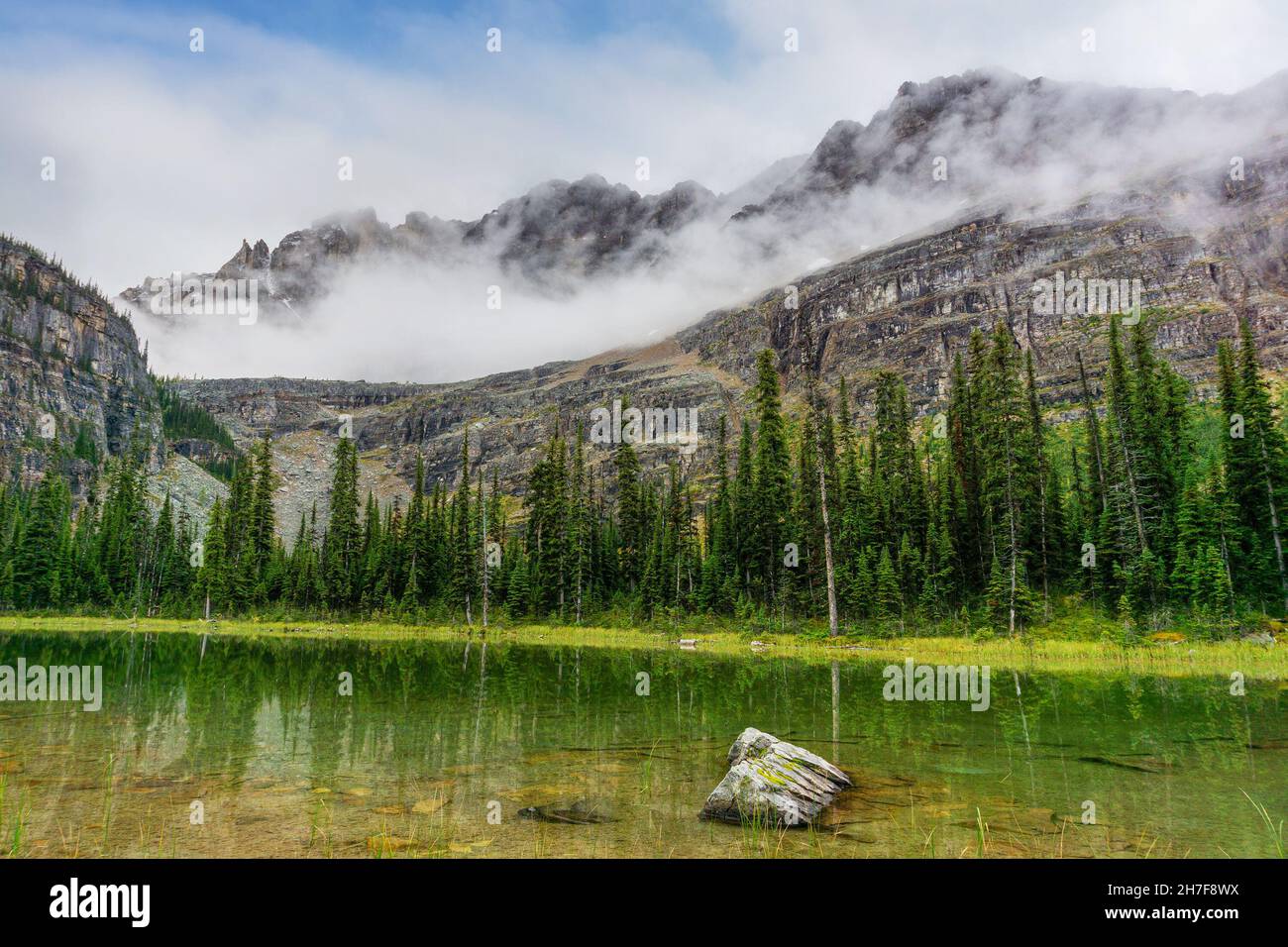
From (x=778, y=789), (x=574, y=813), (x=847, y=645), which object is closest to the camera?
(x=574, y=813)

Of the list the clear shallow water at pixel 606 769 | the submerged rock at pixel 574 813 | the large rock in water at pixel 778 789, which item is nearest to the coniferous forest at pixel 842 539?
the clear shallow water at pixel 606 769

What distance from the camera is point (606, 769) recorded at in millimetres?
12680

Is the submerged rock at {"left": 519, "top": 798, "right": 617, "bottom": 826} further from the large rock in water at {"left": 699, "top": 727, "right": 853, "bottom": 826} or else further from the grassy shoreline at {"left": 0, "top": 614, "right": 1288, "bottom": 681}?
the grassy shoreline at {"left": 0, "top": 614, "right": 1288, "bottom": 681}

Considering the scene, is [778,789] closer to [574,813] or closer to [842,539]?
[574,813]

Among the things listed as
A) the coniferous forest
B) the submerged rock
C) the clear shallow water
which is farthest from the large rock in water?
the coniferous forest

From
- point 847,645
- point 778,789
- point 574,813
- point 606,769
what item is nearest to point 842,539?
point 847,645

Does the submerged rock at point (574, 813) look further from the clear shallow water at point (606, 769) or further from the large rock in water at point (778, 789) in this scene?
the large rock in water at point (778, 789)

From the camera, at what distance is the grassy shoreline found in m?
34.4

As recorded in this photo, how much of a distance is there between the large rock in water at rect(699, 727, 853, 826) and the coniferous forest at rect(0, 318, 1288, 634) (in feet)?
116

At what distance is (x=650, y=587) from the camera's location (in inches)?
2781

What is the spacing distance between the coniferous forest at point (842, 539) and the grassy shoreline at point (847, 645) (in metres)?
3.52

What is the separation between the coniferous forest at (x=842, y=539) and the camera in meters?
47.7

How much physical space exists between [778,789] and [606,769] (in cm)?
370

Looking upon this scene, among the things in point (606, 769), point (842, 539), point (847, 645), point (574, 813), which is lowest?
point (847, 645)
